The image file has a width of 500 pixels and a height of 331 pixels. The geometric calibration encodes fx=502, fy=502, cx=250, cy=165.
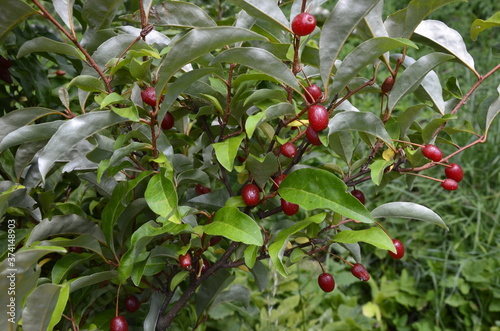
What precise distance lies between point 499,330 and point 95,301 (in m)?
2.00

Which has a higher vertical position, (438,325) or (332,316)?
(332,316)

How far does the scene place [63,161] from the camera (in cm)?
103

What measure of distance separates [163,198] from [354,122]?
36 centimetres

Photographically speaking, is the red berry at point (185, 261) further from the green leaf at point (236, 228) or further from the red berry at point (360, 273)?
the red berry at point (360, 273)

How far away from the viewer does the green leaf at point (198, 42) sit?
0.76m

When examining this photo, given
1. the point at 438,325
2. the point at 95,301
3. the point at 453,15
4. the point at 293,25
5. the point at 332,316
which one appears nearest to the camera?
the point at 293,25

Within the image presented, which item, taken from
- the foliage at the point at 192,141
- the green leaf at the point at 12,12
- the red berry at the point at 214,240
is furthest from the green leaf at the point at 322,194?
the green leaf at the point at 12,12

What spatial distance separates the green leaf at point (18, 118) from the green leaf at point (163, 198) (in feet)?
0.82

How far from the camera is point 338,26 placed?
841mm

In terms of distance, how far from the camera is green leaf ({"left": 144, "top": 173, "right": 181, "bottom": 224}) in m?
0.85

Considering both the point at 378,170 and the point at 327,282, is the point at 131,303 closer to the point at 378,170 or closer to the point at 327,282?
the point at 327,282

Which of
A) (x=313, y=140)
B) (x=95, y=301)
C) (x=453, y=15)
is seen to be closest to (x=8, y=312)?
(x=95, y=301)

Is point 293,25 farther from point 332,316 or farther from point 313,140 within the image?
point 332,316

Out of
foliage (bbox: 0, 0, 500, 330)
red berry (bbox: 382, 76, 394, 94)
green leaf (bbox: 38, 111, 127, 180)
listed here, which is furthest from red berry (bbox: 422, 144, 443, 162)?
green leaf (bbox: 38, 111, 127, 180)
